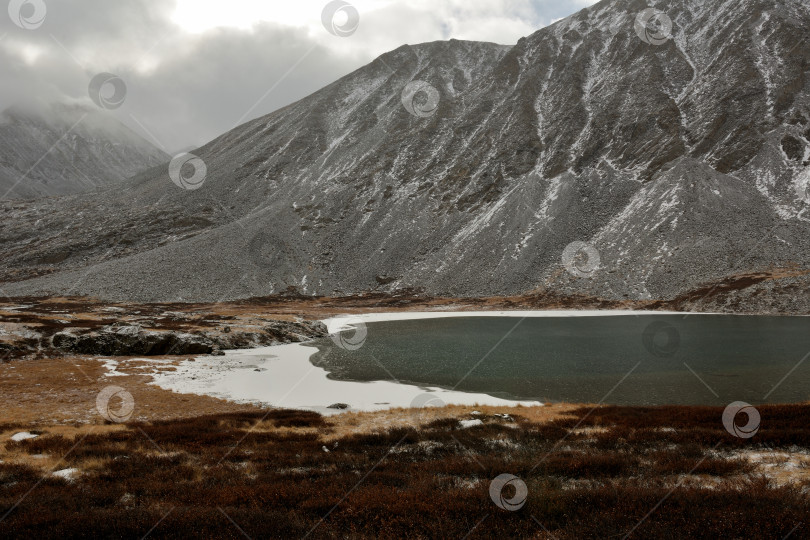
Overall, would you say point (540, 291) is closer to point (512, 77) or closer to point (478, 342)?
point (478, 342)

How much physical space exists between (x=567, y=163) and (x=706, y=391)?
412ft

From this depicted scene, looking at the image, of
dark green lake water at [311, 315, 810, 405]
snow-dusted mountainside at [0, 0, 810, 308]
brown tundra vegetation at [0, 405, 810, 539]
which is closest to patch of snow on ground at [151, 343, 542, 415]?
dark green lake water at [311, 315, 810, 405]

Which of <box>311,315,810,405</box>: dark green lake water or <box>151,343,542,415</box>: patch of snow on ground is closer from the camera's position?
<box>151,343,542,415</box>: patch of snow on ground

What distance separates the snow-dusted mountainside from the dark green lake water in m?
37.9

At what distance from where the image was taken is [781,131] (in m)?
115

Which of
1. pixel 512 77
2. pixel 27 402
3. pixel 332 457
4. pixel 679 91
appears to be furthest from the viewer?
pixel 512 77

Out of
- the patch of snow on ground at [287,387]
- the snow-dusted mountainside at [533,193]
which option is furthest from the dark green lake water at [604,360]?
the snow-dusted mountainside at [533,193]

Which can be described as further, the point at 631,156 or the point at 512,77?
the point at 512,77

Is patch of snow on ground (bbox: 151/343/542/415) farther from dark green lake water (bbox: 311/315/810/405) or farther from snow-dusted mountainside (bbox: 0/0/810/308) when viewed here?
snow-dusted mountainside (bbox: 0/0/810/308)

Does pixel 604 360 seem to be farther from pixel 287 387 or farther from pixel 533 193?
pixel 533 193

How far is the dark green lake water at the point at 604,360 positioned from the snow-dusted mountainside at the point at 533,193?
124 ft

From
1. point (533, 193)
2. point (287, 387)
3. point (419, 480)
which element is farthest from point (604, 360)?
point (533, 193)

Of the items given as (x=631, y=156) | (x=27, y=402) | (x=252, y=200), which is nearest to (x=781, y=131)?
(x=631, y=156)

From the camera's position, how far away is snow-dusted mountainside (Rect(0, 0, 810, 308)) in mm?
101562
